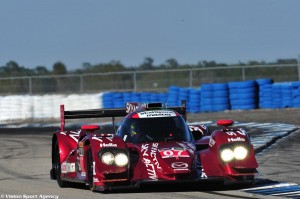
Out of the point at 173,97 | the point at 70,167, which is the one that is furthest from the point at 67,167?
the point at 173,97

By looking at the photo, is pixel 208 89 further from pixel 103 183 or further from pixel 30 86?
pixel 103 183

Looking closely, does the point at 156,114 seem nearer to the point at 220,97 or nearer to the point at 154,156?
the point at 154,156

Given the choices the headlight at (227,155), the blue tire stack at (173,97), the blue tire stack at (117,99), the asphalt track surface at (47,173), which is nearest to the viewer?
the asphalt track surface at (47,173)

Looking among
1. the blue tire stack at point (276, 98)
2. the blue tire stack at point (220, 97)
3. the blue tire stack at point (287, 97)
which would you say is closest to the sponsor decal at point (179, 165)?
the blue tire stack at point (287, 97)

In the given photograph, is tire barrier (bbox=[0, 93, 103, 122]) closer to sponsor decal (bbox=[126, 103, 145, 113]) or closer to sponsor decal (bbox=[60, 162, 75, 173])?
sponsor decal (bbox=[126, 103, 145, 113])

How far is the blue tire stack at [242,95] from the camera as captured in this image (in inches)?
1233

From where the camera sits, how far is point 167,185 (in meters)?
11.4

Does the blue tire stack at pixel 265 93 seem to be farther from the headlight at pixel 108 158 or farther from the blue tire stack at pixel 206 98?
the headlight at pixel 108 158

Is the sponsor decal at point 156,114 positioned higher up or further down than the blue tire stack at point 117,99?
higher up

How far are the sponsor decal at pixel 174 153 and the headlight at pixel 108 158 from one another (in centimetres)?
67

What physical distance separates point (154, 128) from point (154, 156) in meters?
1.21

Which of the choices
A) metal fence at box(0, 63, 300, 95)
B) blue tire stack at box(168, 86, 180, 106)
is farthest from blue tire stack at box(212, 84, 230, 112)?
metal fence at box(0, 63, 300, 95)

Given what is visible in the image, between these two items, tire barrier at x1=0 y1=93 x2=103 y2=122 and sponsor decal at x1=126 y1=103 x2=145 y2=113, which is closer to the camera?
sponsor decal at x1=126 y1=103 x2=145 y2=113

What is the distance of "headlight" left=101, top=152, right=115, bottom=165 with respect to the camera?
34.4 ft
